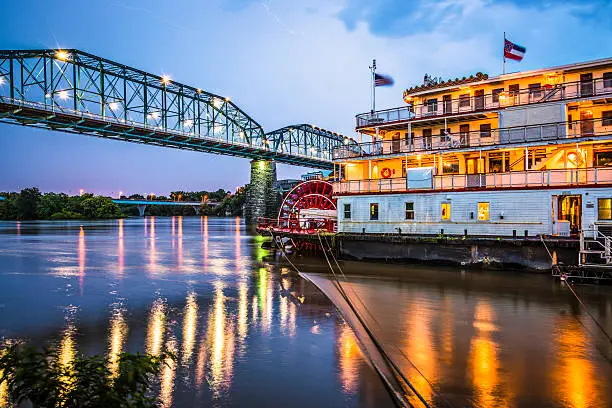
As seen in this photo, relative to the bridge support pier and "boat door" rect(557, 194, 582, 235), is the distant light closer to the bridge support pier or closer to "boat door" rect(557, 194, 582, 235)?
the bridge support pier

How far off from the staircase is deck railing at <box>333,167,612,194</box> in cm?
292

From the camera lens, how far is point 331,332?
14422 mm

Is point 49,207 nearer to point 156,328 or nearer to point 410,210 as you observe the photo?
point 410,210

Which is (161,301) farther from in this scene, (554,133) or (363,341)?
(554,133)

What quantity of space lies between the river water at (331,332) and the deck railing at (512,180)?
4.86 m

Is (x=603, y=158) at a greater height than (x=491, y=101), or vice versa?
(x=491, y=101)

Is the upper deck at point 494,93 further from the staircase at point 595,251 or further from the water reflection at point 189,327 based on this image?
the water reflection at point 189,327

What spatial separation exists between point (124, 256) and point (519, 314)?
34.6 meters

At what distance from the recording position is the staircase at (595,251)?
2028cm

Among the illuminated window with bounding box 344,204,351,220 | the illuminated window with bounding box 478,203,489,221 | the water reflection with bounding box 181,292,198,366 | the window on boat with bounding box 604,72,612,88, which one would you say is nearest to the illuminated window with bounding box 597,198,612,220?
the illuminated window with bounding box 478,203,489,221

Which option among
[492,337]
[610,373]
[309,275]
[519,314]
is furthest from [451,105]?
Result: [610,373]

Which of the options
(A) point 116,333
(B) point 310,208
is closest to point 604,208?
(A) point 116,333

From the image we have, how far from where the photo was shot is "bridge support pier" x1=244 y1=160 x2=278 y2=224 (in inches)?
4459

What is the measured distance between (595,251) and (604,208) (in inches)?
163
